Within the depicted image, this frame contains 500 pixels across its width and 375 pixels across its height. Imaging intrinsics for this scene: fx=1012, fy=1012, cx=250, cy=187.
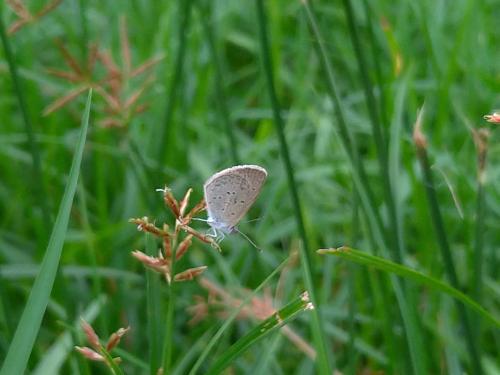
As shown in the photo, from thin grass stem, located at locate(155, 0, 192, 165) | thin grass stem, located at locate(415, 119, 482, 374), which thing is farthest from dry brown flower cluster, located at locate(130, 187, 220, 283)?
thin grass stem, located at locate(155, 0, 192, 165)

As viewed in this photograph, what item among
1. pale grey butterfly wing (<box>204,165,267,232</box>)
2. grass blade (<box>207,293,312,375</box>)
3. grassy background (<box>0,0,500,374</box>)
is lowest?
grassy background (<box>0,0,500,374</box>)

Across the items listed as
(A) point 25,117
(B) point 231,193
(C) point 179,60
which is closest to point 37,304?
(B) point 231,193

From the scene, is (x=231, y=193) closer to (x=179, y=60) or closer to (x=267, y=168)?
(x=179, y=60)

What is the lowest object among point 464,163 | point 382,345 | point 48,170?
point 382,345

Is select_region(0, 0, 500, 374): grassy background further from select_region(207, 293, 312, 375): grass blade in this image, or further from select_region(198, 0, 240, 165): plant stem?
select_region(207, 293, 312, 375): grass blade

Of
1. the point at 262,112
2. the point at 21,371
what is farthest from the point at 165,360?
the point at 262,112

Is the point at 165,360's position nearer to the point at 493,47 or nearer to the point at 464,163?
the point at 464,163

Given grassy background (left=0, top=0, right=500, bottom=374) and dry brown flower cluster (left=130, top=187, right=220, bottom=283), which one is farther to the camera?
grassy background (left=0, top=0, right=500, bottom=374)
